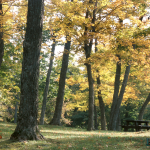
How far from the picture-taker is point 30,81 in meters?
5.93

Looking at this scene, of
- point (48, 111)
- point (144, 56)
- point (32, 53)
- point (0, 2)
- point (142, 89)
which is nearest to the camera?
point (32, 53)

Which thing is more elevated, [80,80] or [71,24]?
[71,24]

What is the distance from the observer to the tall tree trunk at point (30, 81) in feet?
19.0

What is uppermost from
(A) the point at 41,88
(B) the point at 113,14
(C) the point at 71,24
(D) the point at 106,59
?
(B) the point at 113,14

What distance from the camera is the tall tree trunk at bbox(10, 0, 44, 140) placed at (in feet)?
19.0

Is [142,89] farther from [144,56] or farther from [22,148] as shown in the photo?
[22,148]

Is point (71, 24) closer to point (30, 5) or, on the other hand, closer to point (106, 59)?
point (106, 59)

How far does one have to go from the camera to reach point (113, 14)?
11398mm

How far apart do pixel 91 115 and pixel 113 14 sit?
244 inches

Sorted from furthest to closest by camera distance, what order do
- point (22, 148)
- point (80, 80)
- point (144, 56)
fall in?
point (80, 80) → point (144, 56) → point (22, 148)

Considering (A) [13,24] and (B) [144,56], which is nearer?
(A) [13,24]

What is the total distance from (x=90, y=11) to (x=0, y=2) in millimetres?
5208

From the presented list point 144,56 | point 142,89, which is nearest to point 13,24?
point 144,56

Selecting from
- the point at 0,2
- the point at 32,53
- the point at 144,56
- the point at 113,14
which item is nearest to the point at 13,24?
the point at 0,2
